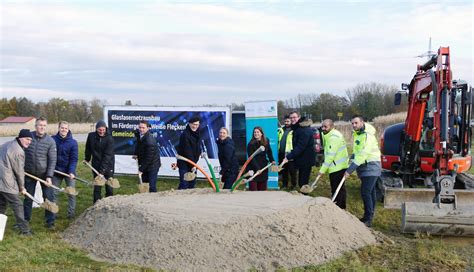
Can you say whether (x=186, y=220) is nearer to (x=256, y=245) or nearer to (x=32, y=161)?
(x=256, y=245)

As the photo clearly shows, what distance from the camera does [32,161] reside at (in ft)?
26.6

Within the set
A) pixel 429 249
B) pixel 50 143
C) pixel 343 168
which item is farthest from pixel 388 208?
pixel 50 143

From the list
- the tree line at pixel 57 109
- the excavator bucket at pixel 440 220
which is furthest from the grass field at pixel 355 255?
the tree line at pixel 57 109

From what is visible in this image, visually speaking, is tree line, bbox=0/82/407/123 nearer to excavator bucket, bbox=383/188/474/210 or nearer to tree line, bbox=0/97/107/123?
tree line, bbox=0/97/107/123

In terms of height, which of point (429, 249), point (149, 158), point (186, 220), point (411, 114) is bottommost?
point (429, 249)

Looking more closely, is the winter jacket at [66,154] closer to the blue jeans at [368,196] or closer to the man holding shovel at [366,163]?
the man holding shovel at [366,163]

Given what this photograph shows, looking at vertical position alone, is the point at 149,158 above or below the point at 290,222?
above

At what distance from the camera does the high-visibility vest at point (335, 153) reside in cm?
884

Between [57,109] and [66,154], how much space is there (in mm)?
54845

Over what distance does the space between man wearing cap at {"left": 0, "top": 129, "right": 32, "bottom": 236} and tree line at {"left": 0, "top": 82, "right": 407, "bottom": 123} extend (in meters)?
24.3

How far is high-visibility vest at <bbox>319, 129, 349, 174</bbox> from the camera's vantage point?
8844mm

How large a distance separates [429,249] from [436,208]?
3.80ft

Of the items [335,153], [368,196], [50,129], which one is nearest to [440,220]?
[368,196]

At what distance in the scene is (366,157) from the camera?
8.41 m
